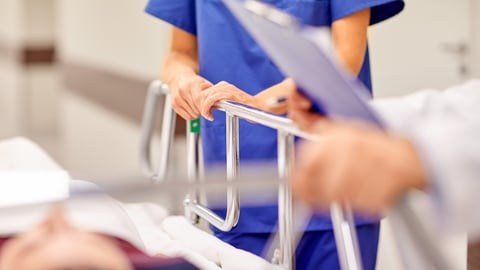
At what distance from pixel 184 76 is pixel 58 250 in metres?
0.79

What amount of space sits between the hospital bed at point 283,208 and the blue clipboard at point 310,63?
91mm

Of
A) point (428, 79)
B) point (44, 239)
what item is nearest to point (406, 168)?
point (44, 239)

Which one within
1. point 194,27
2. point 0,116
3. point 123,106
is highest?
point 194,27

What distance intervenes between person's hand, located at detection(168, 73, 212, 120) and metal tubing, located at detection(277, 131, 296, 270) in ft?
0.71

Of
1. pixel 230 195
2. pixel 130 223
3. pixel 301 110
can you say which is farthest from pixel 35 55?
pixel 301 110

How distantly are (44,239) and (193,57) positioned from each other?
1.00 metres

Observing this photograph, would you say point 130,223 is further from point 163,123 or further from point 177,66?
point 163,123

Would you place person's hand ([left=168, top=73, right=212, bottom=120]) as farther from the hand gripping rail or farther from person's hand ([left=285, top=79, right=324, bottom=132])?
person's hand ([left=285, top=79, right=324, bottom=132])

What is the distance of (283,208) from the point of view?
1302mm

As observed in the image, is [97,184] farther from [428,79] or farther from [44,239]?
[428,79]

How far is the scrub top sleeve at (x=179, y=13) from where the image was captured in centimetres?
170

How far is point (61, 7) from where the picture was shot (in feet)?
21.7

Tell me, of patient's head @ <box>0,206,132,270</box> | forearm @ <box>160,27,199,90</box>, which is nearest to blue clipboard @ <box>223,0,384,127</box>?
patient's head @ <box>0,206,132,270</box>


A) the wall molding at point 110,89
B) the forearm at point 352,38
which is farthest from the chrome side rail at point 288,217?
the wall molding at point 110,89
